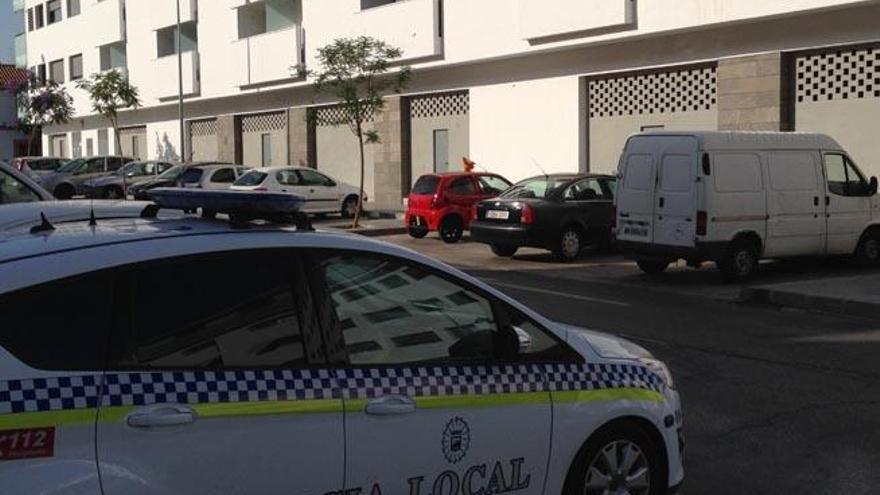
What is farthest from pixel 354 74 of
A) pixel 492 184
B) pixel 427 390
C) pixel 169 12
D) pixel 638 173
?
pixel 427 390

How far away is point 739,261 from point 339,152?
20603 mm

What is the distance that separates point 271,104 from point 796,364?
95.1ft

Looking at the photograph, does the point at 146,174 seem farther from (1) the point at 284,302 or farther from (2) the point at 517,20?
(1) the point at 284,302

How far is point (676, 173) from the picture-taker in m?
13.1

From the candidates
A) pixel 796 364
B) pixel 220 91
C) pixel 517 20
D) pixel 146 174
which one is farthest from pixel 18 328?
pixel 220 91

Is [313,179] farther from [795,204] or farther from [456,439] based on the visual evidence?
[456,439]

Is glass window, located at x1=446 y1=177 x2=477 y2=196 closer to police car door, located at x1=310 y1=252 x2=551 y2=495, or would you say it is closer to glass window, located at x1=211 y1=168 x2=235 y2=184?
glass window, located at x1=211 y1=168 x2=235 y2=184

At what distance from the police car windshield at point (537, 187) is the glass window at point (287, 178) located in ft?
31.4

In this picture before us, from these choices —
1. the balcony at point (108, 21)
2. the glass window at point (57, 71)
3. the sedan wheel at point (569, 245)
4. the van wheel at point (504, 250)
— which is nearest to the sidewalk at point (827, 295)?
the sedan wheel at point (569, 245)

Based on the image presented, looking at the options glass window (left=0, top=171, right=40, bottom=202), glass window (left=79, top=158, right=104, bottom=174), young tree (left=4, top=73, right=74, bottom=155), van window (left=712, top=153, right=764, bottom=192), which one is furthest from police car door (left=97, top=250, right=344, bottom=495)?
young tree (left=4, top=73, right=74, bottom=155)

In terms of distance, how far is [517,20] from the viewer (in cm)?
2352

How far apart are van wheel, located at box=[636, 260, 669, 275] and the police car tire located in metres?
10.4

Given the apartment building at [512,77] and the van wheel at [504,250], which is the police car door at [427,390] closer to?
the van wheel at [504,250]

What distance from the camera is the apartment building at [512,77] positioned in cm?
1866
